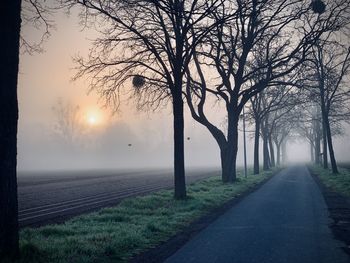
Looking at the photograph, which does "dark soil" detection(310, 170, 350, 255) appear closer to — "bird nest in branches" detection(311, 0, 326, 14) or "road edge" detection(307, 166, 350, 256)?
"road edge" detection(307, 166, 350, 256)

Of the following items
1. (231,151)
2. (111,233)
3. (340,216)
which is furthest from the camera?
(231,151)

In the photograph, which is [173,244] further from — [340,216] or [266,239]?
[340,216]

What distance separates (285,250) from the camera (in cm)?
754

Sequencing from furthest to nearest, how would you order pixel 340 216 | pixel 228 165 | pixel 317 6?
pixel 228 165, pixel 317 6, pixel 340 216

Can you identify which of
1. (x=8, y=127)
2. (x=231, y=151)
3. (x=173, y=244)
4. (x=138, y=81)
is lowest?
(x=173, y=244)

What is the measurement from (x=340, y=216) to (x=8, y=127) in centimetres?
1004

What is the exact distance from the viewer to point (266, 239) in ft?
28.2

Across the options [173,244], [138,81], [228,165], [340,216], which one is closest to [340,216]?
[340,216]

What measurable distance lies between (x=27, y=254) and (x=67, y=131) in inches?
3129

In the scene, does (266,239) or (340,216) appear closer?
(266,239)

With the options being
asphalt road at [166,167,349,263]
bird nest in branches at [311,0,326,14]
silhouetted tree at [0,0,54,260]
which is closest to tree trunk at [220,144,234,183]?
bird nest in branches at [311,0,326,14]

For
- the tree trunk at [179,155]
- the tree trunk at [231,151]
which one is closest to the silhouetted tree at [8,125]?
the tree trunk at [179,155]

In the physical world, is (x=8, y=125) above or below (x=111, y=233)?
above

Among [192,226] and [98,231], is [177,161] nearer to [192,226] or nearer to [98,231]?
[192,226]
